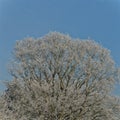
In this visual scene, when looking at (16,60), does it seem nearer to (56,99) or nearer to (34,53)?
(34,53)

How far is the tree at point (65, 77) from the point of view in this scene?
131 ft

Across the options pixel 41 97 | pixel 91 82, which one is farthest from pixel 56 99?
pixel 91 82

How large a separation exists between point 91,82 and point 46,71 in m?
4.52

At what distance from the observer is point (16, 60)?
4331cm

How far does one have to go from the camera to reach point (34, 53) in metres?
42.0

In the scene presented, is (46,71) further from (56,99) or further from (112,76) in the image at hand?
(112,76)

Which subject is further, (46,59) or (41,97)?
(46,59)

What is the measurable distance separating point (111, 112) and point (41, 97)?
670 centimetres

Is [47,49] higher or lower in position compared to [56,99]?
higher

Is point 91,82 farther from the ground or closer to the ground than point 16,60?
closer to the ground

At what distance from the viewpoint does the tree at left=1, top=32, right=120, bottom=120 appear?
3988 cm

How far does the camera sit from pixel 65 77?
42.0 metres

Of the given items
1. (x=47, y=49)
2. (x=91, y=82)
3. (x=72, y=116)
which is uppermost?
(x=47, y=49)

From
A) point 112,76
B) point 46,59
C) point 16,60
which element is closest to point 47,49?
point 46,59
